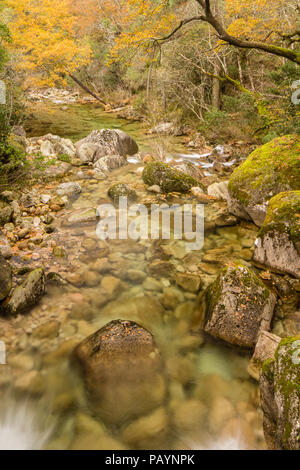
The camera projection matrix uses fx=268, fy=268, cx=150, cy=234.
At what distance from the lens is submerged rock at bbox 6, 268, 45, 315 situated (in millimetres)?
3881

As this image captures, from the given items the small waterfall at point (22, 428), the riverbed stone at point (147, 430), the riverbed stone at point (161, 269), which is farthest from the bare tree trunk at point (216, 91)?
the small waterfall at point (22, 428)

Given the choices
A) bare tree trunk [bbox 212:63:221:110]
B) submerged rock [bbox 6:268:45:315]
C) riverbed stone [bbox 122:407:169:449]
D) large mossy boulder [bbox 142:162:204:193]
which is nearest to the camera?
riverbed stone [bbox 122:407:169:449]

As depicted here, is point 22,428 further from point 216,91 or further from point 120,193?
point 216,91

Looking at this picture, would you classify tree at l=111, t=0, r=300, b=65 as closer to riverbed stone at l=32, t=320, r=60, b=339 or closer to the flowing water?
the flowing water

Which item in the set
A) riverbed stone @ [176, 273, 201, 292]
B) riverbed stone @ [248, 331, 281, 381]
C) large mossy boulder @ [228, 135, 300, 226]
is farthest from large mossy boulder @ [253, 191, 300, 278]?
riverbed stone @ [248, 331, 281, 381]

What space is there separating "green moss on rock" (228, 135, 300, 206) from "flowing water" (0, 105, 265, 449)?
102 cm

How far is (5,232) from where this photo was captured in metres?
5.57

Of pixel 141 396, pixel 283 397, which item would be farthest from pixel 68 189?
pixel 283 397

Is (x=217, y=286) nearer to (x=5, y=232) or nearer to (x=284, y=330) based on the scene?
(x=284, y=330)

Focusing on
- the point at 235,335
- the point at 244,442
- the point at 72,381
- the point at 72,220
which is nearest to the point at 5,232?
the point at 72,220

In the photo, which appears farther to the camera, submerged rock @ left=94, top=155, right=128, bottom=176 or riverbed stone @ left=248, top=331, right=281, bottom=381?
submerged rock @ left=94, top=155, right=128, bottom=176

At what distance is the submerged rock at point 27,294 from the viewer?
3881mm

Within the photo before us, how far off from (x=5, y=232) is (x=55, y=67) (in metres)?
12.4

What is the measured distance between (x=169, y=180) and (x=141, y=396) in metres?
5.94
